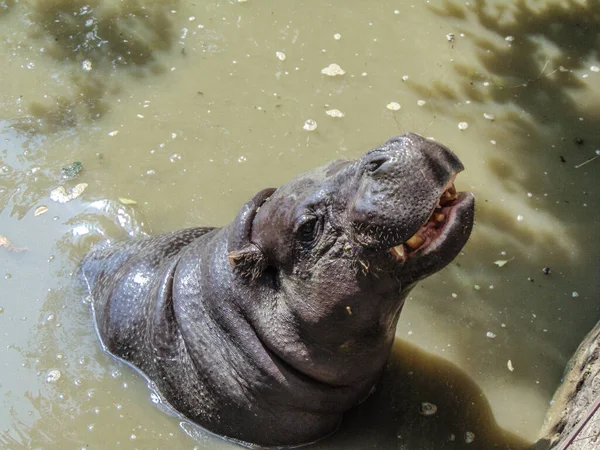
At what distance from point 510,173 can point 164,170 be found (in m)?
3.74

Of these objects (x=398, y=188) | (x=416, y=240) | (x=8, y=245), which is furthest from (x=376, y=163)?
(x=8, y=245)

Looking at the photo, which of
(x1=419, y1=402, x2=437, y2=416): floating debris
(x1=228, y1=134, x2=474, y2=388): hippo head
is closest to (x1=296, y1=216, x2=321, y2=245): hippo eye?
(x1=228, y1=134, x2=474, y2=388): hippo head

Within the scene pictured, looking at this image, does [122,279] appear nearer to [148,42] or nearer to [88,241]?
[88,241]

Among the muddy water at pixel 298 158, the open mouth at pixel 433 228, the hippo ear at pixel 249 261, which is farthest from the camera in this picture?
the muddy water at pixel 298 158

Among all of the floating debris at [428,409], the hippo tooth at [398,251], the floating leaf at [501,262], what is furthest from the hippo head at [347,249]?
A: the floating leaf at [501,262]

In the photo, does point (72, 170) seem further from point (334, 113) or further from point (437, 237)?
point (437, 237)

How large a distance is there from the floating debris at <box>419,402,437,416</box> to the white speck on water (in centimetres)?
304

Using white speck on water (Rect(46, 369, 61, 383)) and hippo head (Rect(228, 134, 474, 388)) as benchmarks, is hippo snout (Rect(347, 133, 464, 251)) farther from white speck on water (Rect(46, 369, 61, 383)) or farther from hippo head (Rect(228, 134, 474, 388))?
white speck on water (Rect(46, 369, 61, 383))

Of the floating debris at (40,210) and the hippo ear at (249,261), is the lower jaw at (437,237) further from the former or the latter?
the floating debris at (40,210)

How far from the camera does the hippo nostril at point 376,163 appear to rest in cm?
362

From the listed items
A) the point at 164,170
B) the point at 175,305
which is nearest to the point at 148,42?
the point at 164,170

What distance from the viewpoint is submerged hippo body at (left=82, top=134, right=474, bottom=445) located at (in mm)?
3660

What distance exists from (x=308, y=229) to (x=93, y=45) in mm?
5696

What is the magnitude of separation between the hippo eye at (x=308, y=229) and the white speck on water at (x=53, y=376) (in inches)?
110
